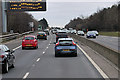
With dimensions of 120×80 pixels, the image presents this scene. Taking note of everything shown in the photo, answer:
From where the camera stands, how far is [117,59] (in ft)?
52.3

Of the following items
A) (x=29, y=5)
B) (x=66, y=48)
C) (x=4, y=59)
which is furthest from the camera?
(x=29, y=5)

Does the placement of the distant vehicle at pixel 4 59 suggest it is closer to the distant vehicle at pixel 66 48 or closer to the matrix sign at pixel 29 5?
the distant vehicle at pixel 66 48

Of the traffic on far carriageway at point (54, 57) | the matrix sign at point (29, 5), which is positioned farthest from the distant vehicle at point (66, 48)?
the matrix sign at point (29, 5)

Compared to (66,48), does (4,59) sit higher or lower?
higher

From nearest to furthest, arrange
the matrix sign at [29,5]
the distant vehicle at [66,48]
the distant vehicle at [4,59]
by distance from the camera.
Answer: the distant vehicle at [4,59] < the distant vehicle at [66,48] < the matrix sign at [29,5]

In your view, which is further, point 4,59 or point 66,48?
point 66,48

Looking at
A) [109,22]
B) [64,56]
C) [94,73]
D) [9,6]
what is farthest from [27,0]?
[109,22]

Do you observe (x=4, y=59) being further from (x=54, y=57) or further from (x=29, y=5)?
(x=29, y=5)

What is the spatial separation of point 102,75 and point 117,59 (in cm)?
264

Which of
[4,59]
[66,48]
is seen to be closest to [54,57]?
[66,48]

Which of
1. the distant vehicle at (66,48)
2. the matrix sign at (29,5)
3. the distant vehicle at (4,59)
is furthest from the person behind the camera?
the matrix sign at (29,5)

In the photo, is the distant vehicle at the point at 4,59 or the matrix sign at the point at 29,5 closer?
the distant vehicle at the point at 4,59

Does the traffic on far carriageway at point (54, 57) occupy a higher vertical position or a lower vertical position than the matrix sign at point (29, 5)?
lower

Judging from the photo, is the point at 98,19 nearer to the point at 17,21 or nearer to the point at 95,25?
the point at 95,25
